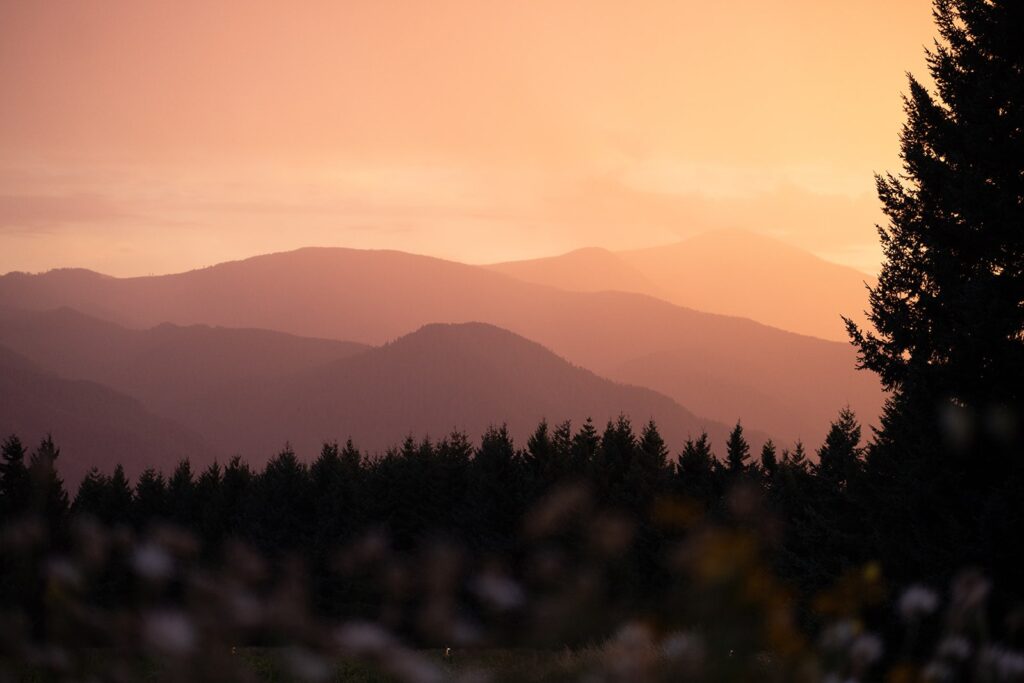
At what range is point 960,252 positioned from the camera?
12281mm

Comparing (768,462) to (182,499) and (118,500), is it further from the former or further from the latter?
(118,500)

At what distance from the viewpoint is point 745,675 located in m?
2.96

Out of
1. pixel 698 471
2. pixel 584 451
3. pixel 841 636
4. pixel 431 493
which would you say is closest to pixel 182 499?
pixel 431 493

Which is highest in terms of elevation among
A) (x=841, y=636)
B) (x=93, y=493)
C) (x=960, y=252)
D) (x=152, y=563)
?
(x=960, y=252)

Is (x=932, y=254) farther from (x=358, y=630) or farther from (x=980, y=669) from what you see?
(x=358, y=630)

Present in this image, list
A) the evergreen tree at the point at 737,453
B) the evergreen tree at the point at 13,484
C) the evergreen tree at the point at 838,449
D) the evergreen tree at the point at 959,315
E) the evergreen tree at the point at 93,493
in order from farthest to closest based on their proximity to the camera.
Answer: the evergreen tree at the point at 93,493
the evergreen tree at the point at 737,453
the evergreen tree at the point at 13,484
the evergreen tree at the point at 838,449
the evergreen tree at the point at 959,315

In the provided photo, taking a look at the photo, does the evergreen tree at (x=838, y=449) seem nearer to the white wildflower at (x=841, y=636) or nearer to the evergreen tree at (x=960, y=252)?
the evergreen tree at (x=960, y=252)

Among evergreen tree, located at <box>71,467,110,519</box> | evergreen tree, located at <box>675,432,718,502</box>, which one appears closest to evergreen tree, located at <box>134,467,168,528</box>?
evergreen tree, located at <box>71,467,110,519</box>

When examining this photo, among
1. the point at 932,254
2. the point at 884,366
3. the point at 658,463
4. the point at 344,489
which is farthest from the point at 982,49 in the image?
the point at 344,489

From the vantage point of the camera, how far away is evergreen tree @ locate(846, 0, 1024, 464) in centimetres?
1095

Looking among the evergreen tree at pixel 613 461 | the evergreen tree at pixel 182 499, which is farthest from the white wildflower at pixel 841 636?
the evergreen tree at pixel 182 499

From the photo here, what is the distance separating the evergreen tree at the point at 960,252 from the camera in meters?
11.0

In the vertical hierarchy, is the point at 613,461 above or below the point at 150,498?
above

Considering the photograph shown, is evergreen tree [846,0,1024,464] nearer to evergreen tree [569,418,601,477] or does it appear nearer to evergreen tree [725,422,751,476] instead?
evergreen tree [569,418,601,477]
